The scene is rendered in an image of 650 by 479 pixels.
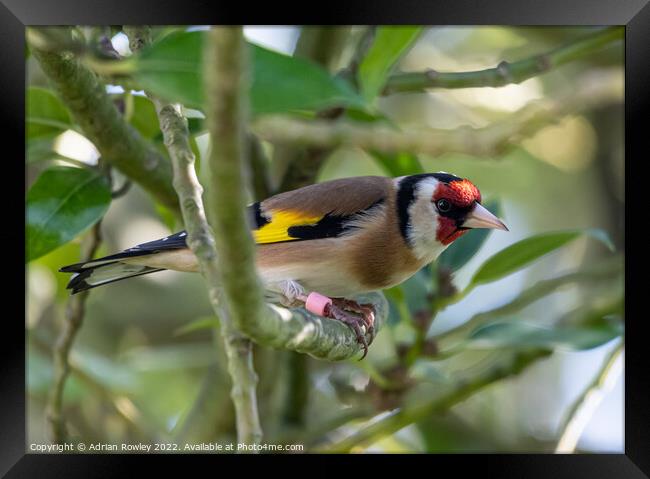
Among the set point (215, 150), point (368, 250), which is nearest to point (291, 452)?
point (368, 250)

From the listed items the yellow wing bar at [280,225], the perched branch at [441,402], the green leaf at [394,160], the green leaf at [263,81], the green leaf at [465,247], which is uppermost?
the green leaf at [263,81]

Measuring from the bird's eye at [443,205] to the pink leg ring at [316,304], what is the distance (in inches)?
14.3

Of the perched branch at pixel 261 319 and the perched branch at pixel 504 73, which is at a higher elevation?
the perched branch at pixel 504 73

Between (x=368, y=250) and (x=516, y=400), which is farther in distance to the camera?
(x=516, y=400)

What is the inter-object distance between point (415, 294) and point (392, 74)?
1.60 feet

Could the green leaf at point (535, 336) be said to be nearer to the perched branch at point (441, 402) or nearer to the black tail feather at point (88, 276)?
the perched branch at point (441, 402)

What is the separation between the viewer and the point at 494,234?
6.95 ft

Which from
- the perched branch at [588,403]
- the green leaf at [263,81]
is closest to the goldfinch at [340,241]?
the perched branch at [588,403]

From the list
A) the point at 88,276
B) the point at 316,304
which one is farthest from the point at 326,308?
the point at 88,276

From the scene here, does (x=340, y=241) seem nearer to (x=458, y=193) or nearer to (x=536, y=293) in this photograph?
(x=458, y=193)

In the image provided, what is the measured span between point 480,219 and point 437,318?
467 mm

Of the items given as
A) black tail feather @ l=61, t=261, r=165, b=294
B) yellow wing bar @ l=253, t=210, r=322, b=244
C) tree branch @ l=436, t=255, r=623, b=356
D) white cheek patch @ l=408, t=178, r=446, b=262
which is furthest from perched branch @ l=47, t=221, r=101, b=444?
tree branch @ l=436, t=255, r=623, b=356

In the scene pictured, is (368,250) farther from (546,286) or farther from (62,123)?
(62,123)

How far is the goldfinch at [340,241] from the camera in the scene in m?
1.54
